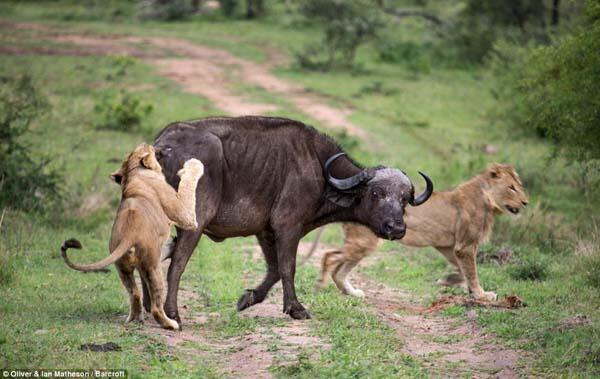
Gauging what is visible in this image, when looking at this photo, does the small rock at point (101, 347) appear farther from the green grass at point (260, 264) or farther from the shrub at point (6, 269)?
the shrub at point (6, 269)

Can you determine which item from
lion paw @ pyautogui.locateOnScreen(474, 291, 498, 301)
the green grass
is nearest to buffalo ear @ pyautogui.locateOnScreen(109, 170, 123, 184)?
the green grass

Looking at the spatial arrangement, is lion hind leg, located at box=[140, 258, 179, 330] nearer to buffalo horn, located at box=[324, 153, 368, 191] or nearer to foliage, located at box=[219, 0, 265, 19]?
buffalo horn, located at box=[324, 153, 368, 191]

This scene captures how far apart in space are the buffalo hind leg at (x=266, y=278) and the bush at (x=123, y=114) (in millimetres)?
11990

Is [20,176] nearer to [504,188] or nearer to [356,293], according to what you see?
[356,293]

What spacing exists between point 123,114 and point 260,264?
29.8 feet

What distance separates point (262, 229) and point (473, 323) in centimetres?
227

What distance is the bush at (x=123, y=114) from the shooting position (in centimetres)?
2247

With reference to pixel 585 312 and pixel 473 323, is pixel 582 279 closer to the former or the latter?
pixel 585 312

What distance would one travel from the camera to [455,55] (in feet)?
104

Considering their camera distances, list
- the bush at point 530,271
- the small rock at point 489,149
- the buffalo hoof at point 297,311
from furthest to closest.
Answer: the small rock at point 489,149, the bush at point 530,271, the buffalo hoof at point 297,311

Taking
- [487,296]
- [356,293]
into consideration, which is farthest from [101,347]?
[487,296]

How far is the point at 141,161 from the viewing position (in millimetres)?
9781

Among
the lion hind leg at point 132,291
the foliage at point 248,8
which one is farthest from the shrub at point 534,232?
the foliage at point 248,8

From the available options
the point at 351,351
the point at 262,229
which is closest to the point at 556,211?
the point at 262,229
